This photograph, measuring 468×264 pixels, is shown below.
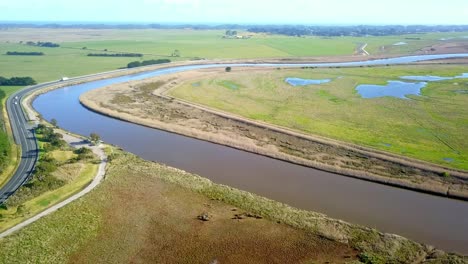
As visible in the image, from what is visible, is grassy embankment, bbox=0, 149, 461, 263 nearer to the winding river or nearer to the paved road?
the winding river

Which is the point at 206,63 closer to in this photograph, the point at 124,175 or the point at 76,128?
the point at 76,128

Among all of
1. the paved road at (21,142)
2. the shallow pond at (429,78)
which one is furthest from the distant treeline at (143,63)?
the shallow pond at (429,78)

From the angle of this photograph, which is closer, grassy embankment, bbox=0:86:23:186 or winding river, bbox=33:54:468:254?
winding river, bbox=33:54:468:254

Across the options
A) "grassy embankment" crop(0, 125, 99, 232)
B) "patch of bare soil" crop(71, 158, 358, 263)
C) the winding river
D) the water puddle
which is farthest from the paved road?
the water puddle

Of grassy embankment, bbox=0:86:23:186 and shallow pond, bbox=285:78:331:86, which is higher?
shallow pond, bbox=285:78:331:86

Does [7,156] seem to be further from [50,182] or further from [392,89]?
[392,89]

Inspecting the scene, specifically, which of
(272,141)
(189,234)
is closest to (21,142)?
(189,234)

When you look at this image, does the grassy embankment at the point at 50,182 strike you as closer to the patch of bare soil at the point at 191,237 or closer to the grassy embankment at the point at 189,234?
the grassy embankment at the point at 189,234

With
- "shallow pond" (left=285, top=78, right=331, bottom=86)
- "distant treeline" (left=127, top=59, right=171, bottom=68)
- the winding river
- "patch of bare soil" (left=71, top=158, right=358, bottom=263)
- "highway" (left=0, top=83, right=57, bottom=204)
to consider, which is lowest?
"patch of bare soil" (left=71, top=158, right=358, bottom=263)
